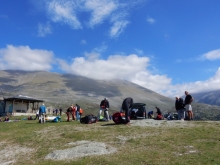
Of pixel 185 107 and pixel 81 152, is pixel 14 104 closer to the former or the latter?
pixel 185 107

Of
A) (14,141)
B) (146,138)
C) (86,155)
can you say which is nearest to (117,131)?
(146,138)

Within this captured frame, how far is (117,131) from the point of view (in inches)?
590

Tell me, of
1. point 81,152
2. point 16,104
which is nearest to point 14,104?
point 16,104

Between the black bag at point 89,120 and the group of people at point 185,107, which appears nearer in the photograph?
the group of people at point 185,107

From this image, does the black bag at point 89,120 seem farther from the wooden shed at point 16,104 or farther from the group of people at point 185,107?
the wooden shed at point 16,104

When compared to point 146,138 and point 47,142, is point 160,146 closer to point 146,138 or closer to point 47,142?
point 146,138

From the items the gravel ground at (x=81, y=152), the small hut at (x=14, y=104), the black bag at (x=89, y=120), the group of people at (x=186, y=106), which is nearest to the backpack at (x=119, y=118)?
the black bag at (x=89, y=120)

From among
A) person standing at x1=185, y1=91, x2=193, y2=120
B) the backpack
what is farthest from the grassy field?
person standing at x1=185, y1=91, x2=193, y2=120

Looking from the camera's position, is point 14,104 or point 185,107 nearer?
point 185,107

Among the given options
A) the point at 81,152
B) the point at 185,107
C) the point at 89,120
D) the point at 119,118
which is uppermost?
the point at 185,107

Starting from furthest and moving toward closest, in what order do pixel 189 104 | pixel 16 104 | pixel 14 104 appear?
pixel 16 104
pixel 14 104
pixel 189 104

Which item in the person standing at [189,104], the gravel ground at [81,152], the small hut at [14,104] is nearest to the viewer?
the gravel ground at [81,152]

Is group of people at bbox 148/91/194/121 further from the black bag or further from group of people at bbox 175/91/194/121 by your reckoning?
the black bag

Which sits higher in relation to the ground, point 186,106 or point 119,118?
point 186,106
